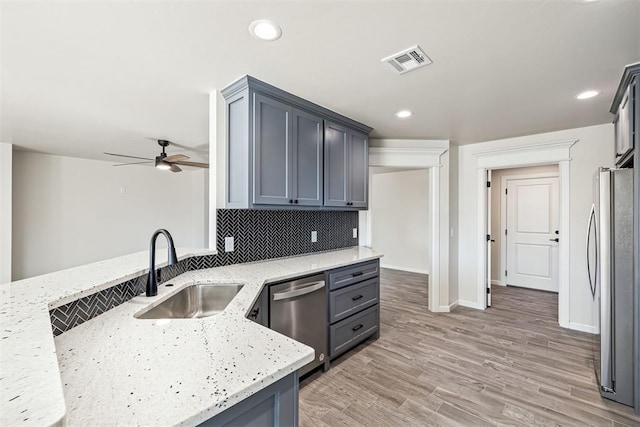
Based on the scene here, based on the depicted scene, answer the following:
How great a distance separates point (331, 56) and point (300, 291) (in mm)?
1661

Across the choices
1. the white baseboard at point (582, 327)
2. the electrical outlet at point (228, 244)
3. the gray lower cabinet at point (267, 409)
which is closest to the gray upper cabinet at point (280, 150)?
the electrical outlet at point (228, 244)

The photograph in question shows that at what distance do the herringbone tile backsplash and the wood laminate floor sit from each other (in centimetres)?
117

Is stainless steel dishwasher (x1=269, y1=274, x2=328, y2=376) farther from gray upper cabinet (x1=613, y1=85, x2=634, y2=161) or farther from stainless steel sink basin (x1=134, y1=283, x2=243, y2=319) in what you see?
gray upper cabinet (x1=613, y1=85, x2=634, y2=161)

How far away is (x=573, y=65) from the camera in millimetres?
1939

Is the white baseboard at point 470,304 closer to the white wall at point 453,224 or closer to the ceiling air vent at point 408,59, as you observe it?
the white wall at point 453,224

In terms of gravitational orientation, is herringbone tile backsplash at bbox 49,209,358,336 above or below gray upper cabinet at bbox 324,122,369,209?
below

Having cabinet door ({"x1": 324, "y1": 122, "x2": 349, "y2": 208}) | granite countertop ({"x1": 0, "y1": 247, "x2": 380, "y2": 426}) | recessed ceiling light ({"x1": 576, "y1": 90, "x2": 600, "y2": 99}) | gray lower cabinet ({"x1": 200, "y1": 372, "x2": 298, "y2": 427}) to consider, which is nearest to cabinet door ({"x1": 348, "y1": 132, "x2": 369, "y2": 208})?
cabinet door ({"x1": 324, "y1": 122, "x2": 349, "y2": 208})

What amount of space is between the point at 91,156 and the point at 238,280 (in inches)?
203

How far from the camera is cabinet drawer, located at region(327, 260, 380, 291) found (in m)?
2.49

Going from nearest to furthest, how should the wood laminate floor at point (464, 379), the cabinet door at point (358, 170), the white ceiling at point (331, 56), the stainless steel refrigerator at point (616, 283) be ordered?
1. the white ceiling at point (331, 56)
2. the wood laminate floor at point (464, 379)
3. the stainless steel refrigerator at point (616, 283)
4. the cabinet door at point (358, 170)

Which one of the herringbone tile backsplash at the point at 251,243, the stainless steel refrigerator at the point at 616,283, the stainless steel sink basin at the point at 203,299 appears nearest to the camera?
the herringbone tile backsplash at the point at 251,243

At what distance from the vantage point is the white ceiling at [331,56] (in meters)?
1.43

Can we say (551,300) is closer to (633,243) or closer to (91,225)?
(633,243)

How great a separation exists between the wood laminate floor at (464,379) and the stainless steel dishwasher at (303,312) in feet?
1.12
